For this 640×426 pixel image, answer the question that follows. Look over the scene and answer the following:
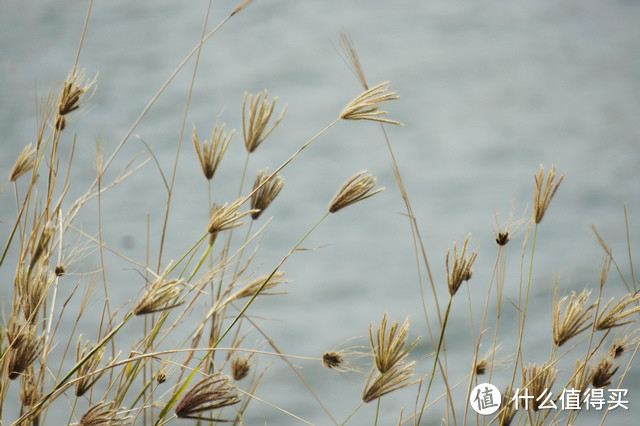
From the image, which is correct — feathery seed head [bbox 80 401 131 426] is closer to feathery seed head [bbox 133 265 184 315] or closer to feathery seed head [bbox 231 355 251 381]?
feathery seed head [bbox 133 265 184 315]

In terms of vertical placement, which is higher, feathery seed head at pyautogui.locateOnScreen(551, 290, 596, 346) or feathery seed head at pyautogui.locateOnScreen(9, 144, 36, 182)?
feathery seed head at pyautogui.locateOnScreen(9, 144, 36, 182)

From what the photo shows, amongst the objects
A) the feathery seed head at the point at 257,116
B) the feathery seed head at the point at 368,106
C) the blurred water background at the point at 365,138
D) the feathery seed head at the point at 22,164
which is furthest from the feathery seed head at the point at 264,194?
the blurred water background at the point at 365,138

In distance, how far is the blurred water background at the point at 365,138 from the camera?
6.95 feet

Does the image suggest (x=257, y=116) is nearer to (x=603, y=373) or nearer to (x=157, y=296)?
(x=157, y=296)

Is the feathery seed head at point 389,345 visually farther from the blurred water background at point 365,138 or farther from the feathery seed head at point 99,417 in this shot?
the blurred water background at point 365,138

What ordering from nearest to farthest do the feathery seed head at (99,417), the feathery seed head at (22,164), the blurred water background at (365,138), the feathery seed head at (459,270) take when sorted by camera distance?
1. the feathery seed head at (99,417)
2. the feathery seed head at (459,270)
3. the feathery seed head at (22,164)
4. the blurred water background at (365,138)

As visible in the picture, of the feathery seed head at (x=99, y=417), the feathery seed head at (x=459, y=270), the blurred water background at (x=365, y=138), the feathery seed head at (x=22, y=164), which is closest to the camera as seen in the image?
the feathery seed head at (x=99, y=417)

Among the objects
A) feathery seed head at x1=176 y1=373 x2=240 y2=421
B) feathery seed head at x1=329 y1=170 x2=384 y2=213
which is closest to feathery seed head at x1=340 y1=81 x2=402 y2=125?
feathery seed head at x1=329 y1=170 x2=384 y2=213

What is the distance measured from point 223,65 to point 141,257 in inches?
49.9

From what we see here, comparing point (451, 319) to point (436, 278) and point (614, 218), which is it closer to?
point (436, 278)

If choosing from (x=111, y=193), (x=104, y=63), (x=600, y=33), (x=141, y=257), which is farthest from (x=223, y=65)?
(x=600, y=33)

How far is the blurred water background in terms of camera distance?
2117 millimetres

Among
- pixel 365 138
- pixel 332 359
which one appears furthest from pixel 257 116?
pixel 365 138

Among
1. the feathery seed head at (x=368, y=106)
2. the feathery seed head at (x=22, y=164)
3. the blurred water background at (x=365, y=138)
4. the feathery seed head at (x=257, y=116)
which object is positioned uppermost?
the feathery seed head at (x=368, y=106)
